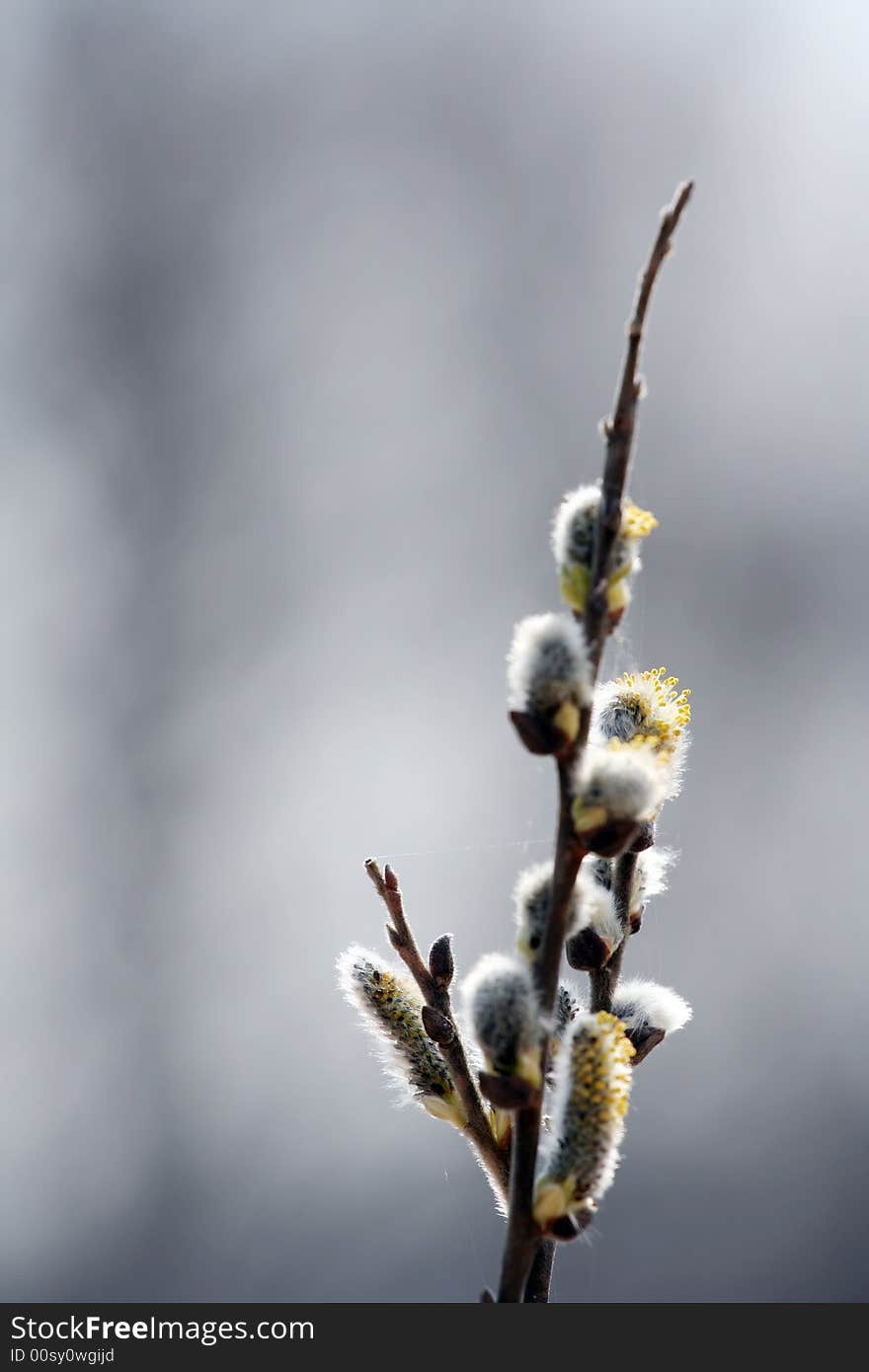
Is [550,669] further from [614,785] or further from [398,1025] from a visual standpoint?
[398,1025]

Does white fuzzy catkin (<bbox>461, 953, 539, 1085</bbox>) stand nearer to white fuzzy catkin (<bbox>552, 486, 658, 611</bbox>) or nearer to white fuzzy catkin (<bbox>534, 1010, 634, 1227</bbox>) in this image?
white fuzzy catkin (<bbox>534, 1010, 634, 1227</bbox>)

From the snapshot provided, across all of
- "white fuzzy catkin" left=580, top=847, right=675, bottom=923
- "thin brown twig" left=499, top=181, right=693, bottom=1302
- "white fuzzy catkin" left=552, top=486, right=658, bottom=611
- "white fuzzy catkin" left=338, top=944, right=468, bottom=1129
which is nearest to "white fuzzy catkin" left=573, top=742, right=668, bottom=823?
"thin brown twig" left=499, top=181, right=693, bottom=1302

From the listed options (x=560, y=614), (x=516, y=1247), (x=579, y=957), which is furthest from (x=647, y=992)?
(x=560, y=614)

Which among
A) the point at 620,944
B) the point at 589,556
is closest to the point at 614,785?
the point at 589,556

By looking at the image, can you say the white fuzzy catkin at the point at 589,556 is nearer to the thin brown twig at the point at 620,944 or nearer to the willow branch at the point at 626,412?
the willow branch at the point at 626,412

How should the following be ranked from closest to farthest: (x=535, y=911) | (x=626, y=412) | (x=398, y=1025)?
(x=626, y=412), (x=535, y=911), (x=398, y=1025)
